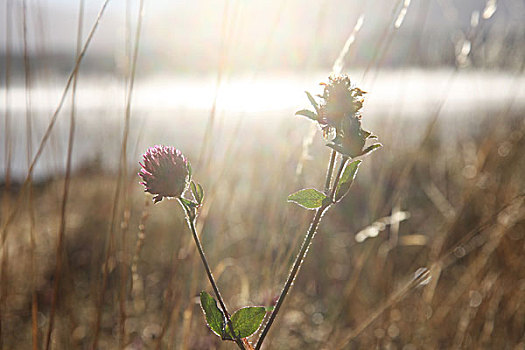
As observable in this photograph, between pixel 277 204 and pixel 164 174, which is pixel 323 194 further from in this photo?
pixel 277 204

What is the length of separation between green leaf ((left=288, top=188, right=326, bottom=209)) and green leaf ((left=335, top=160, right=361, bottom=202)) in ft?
0.06

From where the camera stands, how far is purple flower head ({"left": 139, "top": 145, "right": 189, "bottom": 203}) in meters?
0.56

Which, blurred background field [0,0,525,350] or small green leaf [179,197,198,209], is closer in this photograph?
small green leaf [179,197,198,209]

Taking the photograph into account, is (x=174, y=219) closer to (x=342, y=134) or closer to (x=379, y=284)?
(x=379, y=284)

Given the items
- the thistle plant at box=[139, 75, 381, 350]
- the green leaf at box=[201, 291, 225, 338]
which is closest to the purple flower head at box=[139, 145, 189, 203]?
the thistle plant at box=[139, 75, 381, 350]

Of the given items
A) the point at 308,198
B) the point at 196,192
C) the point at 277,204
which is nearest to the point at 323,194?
the point at 308,198

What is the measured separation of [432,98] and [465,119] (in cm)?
69

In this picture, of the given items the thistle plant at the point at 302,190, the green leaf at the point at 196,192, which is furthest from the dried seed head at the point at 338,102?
the green leaf at the point at 196,192

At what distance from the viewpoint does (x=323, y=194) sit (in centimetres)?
56

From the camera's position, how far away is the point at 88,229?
7.64ft

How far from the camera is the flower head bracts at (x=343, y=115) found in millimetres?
504

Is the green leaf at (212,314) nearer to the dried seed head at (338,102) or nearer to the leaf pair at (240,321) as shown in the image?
the leaf pair at (240,321)

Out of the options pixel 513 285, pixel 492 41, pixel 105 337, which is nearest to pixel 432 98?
pixel 492 41

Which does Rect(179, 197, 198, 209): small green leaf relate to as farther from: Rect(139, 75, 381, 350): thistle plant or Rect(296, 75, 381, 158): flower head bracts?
Rect(296, 75, 381, 158): flower head bracts
